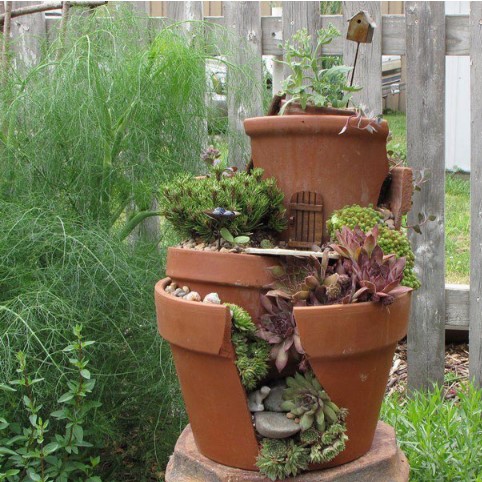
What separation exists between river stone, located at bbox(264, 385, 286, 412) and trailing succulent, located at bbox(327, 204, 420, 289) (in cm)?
39

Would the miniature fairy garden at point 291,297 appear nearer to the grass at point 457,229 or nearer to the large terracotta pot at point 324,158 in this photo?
the large terracotta pot at point 324,158

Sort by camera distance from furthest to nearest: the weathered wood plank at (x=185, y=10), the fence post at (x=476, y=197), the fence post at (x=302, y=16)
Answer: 1. the weathered wood plank at (x=185, y=10)
2. the fence post at (x=302, y=16)
3. the fence post at (x=476, y=197)

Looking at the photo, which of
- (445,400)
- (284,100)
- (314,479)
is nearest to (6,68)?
(284,100)

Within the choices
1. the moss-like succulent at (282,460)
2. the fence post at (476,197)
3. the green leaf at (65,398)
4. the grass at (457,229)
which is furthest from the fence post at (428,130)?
the green leaf at (65,398)

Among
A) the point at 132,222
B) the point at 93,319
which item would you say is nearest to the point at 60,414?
the point at 93,319

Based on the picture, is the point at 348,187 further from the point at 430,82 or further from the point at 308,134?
the point at 430,82

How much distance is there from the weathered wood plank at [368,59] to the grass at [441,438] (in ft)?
3.68

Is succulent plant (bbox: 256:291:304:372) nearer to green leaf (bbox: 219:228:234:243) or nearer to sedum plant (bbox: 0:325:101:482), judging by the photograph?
green leaf (bbox: 219:228:234:243)

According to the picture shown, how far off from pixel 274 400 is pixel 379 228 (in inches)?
19.0

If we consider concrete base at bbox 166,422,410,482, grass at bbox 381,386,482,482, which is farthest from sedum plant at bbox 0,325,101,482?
grass at bbox 381,386,482,482

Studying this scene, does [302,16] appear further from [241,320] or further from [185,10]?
[241,320]

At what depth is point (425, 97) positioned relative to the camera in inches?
110

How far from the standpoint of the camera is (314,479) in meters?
1.73

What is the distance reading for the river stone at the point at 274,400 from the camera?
1.76 meters
